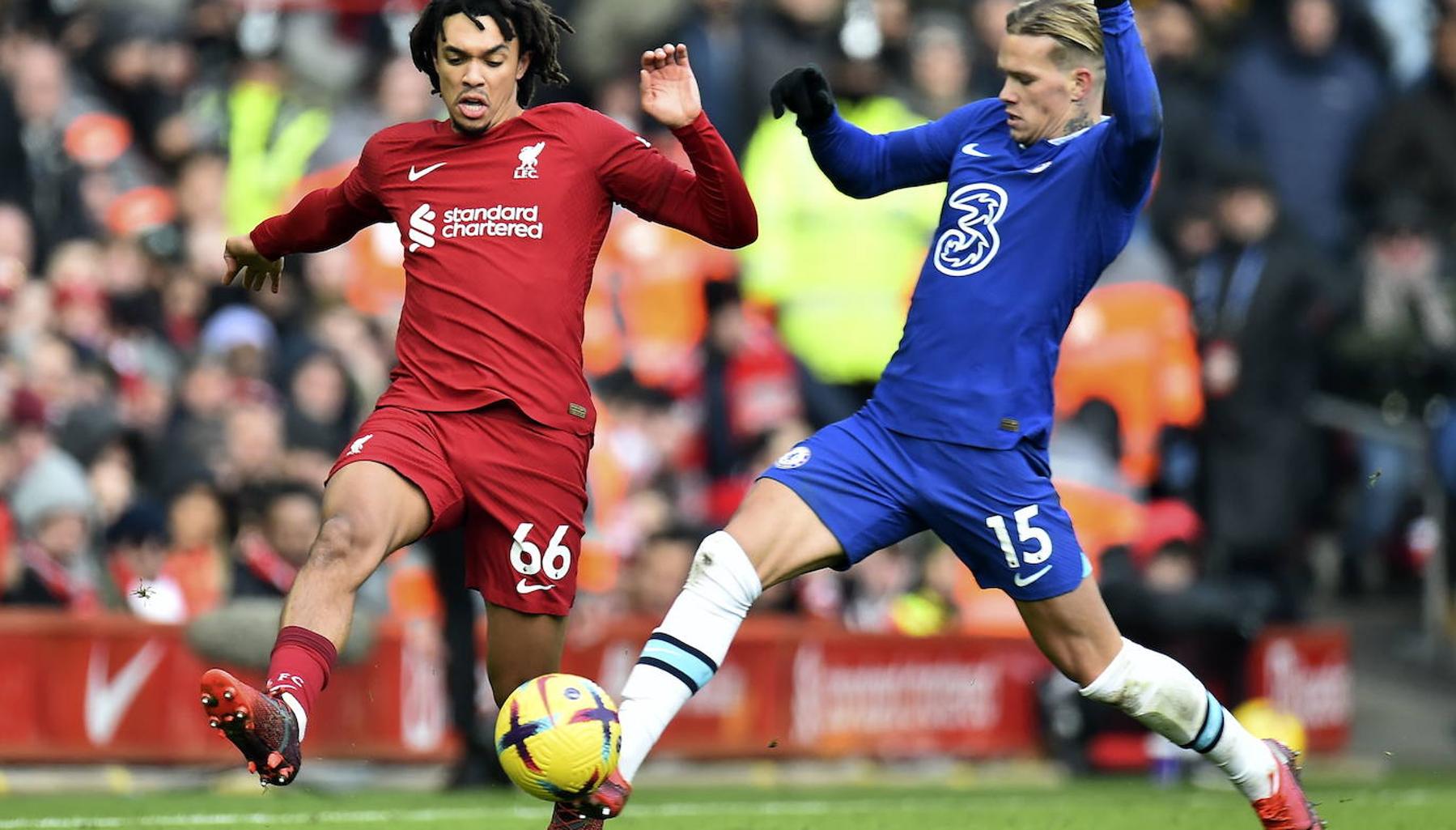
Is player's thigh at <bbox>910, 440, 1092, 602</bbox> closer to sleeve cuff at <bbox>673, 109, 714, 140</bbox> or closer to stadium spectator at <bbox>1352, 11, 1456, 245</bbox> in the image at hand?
sleeve cuff at <bbox>673, 109, 714, 140</bbox>

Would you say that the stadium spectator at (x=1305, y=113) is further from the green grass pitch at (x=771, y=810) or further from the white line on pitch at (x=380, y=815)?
the white line on pitch at (x=380, y=815)

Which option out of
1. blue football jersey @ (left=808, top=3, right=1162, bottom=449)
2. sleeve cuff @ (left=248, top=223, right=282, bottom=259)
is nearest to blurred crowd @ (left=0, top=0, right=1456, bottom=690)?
sleeve cuff @ (left=248, top=223, right=282, bottom=259)

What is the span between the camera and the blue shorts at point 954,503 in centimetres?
732

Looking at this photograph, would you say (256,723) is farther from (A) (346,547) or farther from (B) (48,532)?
(B) (48,532)

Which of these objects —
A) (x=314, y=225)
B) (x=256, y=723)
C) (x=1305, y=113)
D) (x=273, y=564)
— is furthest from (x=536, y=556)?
(x=1305, y=113)

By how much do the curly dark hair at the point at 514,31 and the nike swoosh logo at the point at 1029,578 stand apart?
6.95 feet

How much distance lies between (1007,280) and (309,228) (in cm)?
223

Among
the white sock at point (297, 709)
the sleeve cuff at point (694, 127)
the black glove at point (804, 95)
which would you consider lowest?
the white sock at point (297, 709)

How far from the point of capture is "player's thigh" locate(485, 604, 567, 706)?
291 inches

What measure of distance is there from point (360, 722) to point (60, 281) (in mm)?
3235

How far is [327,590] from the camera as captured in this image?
6.92 metres

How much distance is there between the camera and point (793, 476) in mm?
7402

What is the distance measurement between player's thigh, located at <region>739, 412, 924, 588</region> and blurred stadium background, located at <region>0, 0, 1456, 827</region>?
407 centimetres

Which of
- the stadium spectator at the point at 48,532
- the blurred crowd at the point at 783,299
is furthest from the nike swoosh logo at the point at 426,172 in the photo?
the blurred crowd at the point at 783,299
